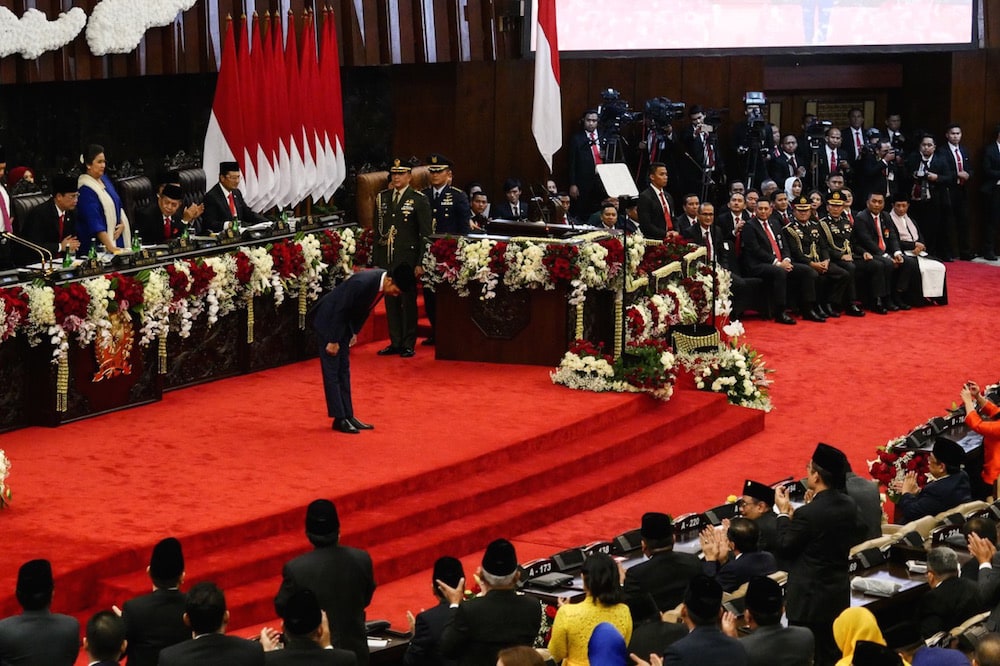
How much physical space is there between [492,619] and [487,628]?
0.12 feet

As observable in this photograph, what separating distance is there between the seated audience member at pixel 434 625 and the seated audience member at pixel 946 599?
6.90ft

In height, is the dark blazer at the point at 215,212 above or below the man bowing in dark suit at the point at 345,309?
above

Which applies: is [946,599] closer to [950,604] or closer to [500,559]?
[950,604]

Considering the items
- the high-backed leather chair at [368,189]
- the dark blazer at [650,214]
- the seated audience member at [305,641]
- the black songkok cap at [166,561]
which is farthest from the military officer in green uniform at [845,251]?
the seated audience member at [305,641]

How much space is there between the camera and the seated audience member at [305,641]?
5461mm

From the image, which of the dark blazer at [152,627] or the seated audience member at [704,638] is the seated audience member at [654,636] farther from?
the dark blazer at [152,627]

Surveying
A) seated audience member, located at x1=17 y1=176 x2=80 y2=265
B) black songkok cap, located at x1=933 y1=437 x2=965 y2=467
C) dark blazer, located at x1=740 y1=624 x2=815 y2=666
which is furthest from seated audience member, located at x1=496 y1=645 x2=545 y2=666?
seated audience member, located at x1=17 y1=176 x2=80 y2=265

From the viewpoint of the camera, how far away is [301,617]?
5.50 meters

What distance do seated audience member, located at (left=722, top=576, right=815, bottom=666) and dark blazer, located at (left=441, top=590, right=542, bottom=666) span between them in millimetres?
777

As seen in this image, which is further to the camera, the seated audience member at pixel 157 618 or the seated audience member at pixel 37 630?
the seated audience member at pixel 157 618

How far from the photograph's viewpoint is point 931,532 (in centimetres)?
812

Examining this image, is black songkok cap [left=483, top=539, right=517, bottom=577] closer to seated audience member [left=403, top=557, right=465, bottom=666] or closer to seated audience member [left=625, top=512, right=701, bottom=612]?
seated audience member [left=403, top=557, right=465, bottom=666]

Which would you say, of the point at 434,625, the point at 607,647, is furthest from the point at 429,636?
the point at 607,647

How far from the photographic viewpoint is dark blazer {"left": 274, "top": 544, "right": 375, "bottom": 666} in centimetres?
643
